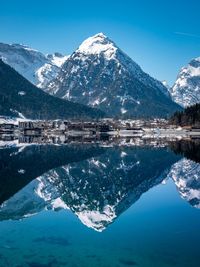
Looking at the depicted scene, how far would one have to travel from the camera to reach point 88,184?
2472 inches

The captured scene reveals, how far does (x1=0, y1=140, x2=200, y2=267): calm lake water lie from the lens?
1160 inches

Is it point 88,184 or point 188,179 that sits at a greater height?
point 188,179

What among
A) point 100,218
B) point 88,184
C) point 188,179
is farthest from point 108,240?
point 188,179

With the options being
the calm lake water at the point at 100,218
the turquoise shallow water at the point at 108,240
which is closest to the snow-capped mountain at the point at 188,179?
the calm lake water at the point at 100,218

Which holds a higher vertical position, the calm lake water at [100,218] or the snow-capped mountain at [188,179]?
the snow-capped mountain at [188,179]

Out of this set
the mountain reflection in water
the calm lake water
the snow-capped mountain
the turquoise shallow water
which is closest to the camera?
the turquoise shallow water

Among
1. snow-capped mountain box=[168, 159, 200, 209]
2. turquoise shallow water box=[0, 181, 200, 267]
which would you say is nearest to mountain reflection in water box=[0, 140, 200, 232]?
snow-capped mountain box=[168, 159, 200, 209]

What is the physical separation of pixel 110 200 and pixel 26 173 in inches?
1077

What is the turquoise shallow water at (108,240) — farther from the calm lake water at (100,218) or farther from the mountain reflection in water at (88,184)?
the mountain reflection in water at (88,184)

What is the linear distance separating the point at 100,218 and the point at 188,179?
95.4 feet

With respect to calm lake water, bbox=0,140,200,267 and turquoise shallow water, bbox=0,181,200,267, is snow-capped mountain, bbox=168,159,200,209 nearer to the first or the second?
calm lake water, bbox=0,140,200,267

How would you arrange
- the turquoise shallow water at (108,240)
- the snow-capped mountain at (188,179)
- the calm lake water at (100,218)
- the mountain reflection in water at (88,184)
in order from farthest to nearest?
the snow-capped mountain at (188,179), the mountain reflection in water at (88,184), the calm lake water at (100,218), the turquoise shallow water at (108,240)

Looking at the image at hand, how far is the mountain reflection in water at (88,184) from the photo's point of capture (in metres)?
45.4

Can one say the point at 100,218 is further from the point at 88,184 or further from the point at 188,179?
the point at 188,179
